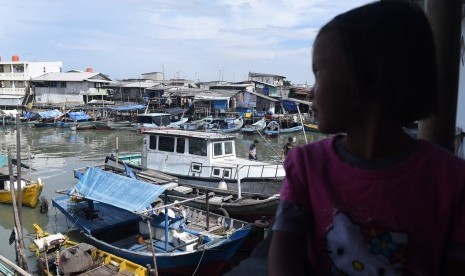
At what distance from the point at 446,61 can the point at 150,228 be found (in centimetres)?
672

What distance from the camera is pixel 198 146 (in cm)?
1256

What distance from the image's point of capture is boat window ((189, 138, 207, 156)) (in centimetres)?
1242

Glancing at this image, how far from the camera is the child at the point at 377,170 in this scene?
0.90 m

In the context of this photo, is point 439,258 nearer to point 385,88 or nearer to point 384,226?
point 384,226

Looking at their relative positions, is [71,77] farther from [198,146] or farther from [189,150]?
[198,146]

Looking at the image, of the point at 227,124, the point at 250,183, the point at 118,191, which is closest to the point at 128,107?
the point at 227,124

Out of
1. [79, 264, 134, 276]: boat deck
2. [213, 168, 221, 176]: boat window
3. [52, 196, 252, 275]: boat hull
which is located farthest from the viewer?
[213, 168, 221, 176]: boat window

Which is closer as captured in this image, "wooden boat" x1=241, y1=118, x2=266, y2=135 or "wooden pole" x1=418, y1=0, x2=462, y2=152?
"wooden pole" x1=418, y1=0, x2=462, y2=152

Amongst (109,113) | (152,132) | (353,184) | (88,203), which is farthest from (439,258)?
(109,113)

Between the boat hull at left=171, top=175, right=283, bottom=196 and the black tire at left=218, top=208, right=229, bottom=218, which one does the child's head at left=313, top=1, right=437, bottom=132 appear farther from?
the boat hull at left=171, top=175, right=283, bottom=196

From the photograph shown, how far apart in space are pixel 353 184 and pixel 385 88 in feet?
0.75

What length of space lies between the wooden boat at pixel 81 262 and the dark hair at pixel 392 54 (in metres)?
6.83

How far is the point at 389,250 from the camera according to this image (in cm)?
92

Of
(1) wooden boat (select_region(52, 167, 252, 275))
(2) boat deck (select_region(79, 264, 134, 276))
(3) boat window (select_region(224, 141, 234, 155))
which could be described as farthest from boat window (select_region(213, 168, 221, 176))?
(2) boat deck (select_region(79, 264, 134, 276))
